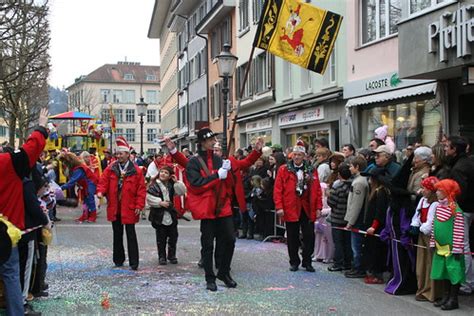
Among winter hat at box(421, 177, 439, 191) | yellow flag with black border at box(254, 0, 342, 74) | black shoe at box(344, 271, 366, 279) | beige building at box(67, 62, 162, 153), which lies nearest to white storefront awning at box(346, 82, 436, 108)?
yellow flag with black border at box(254, 0, 342, 74)

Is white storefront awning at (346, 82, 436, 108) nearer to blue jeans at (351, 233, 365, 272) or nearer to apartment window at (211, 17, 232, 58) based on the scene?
blue jeans at (351, 233, 365, 272)

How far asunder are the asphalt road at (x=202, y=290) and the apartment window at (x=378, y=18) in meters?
7.20

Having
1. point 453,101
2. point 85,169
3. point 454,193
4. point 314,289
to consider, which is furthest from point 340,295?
point 85,169

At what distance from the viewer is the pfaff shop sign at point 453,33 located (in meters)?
10.7

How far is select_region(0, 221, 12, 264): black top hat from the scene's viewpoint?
562 centimetres

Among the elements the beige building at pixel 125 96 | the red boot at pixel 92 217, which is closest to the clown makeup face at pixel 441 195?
the red boot at pixel 92 217

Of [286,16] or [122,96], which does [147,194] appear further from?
[122,96]

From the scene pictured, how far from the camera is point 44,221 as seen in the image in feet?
21.9

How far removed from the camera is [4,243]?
5.64 meters

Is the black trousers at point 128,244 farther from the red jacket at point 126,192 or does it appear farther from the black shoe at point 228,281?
the black shoe at point 228,281

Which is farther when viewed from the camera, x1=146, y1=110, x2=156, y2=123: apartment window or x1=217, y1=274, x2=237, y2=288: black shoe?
x1=146, y1=110, x2=156, y2=123: apartment window

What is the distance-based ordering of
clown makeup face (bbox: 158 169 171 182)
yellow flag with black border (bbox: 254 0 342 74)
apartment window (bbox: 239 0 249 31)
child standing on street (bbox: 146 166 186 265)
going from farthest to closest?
apartment window (bbox: 239 0 249 31), yellow flag with black border (bbox: 254 0 342 74), clown makeup face (bbox: 158 169 171 182), child standing on street (bbox: 146 166 186 265)

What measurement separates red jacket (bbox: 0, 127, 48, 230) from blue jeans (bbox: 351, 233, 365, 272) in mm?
4592

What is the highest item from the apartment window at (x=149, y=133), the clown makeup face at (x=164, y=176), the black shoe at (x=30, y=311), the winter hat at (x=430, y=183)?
the apartment window at (x=149, y=133)
